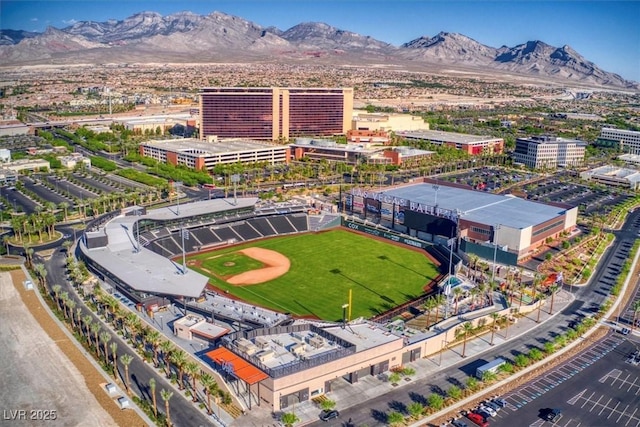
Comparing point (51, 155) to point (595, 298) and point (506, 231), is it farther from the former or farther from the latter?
point (595, 298)

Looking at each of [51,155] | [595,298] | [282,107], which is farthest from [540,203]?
[51,155]

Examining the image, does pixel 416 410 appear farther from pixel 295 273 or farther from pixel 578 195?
pixel 578 195

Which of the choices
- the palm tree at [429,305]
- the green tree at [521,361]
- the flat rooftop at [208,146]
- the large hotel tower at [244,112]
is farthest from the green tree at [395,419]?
the large hotel tower at [244,112]

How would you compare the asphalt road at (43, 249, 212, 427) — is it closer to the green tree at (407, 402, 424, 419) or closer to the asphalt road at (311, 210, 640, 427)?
the asphalt road at (311, 210, 640, 427)

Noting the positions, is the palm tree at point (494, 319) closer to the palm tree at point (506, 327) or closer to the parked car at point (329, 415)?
the palm tree at point (506, 327)

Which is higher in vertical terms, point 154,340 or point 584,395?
point 154,340

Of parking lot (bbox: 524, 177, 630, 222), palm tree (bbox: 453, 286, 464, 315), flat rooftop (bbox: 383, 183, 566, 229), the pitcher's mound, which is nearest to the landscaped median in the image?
palm tree (bbox: 453, 286, 464, 315)

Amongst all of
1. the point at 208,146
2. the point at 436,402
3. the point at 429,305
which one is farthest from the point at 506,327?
the point at 208,146
